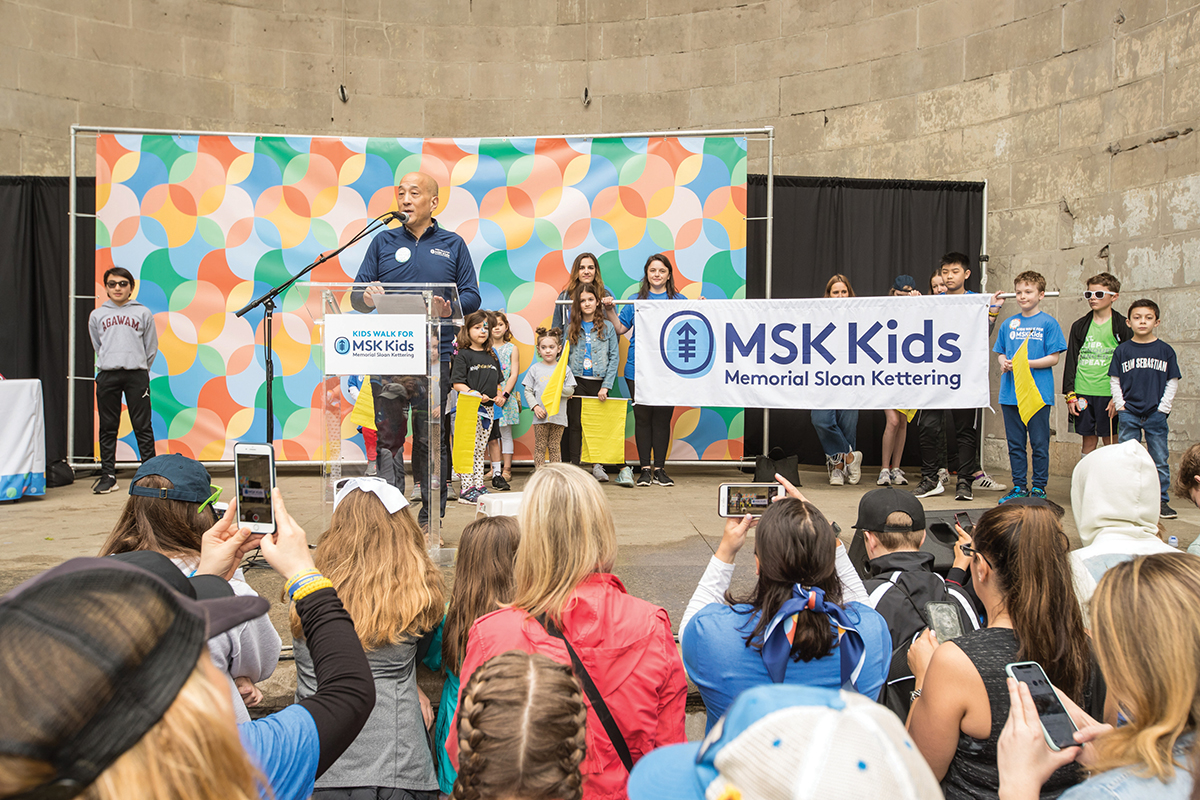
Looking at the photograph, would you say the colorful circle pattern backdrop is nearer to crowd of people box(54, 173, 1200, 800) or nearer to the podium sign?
the podium sign

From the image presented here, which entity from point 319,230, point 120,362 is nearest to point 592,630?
point 120,362

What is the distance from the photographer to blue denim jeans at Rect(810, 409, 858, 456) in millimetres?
6676

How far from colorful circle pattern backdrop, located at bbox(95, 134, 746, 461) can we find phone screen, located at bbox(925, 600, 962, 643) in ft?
16.6

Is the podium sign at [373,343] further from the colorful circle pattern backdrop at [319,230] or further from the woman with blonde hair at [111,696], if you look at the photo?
the colorful circle pattern backdrop at [319,230]

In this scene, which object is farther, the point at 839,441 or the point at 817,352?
the point at 839,441

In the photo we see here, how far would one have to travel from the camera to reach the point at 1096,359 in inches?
232

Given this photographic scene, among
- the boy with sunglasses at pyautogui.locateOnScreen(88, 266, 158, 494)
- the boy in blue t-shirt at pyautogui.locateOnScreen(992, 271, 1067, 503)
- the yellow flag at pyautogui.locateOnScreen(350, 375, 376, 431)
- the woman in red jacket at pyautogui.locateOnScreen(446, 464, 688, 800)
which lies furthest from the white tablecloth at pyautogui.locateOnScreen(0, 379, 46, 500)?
the boy in blue t-shirt at pyautogui.locateOnScreen(992, 271, 1067, 503)

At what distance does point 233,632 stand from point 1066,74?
25.7 feet

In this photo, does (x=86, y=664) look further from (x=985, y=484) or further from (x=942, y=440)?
(x=985, y=484)

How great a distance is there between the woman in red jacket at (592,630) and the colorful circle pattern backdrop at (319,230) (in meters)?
5.03

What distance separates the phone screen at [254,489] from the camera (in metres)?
2.05

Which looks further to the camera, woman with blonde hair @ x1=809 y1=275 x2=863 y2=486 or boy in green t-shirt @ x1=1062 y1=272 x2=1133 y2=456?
woman with blonde hair @ x1=809 y1=275 x2=863 y2=486

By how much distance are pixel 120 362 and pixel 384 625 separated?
508 cm

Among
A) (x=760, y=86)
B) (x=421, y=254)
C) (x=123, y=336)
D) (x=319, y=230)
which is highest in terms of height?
(x=760, y=86)
